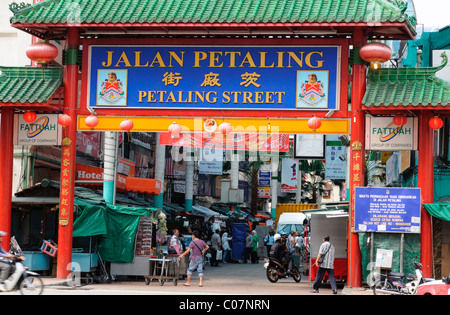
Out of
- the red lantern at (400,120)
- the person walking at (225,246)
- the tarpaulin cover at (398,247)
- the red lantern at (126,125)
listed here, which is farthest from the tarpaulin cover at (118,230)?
the person walking at (225,246)

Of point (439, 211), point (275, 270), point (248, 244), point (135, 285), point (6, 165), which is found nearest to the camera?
point (439, 211)

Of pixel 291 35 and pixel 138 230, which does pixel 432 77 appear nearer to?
pixel 291 35

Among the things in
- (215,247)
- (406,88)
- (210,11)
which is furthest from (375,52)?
(215,247)

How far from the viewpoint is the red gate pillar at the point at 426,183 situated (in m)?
18.7

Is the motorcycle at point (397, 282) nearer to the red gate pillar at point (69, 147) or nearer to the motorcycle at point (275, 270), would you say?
the motorcycle at point (275, 270)

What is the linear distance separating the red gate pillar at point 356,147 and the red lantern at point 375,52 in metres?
0.38

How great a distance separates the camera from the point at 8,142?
68.2ft

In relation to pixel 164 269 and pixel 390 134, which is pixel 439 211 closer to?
pixel 390 134

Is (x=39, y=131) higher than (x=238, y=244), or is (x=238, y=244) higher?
(x=39, y=131)

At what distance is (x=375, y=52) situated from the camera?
1895 centimetres

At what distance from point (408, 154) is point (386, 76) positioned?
20.8ft

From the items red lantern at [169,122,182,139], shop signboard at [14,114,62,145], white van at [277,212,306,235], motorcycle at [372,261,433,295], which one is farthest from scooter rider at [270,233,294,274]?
white van at [277,212,306,235]

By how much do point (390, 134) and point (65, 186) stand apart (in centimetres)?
957

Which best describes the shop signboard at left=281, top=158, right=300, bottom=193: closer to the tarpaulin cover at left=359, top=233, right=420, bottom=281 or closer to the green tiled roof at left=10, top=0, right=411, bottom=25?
the green tiled roof at left=10, top=0, right=411, bottom=25
